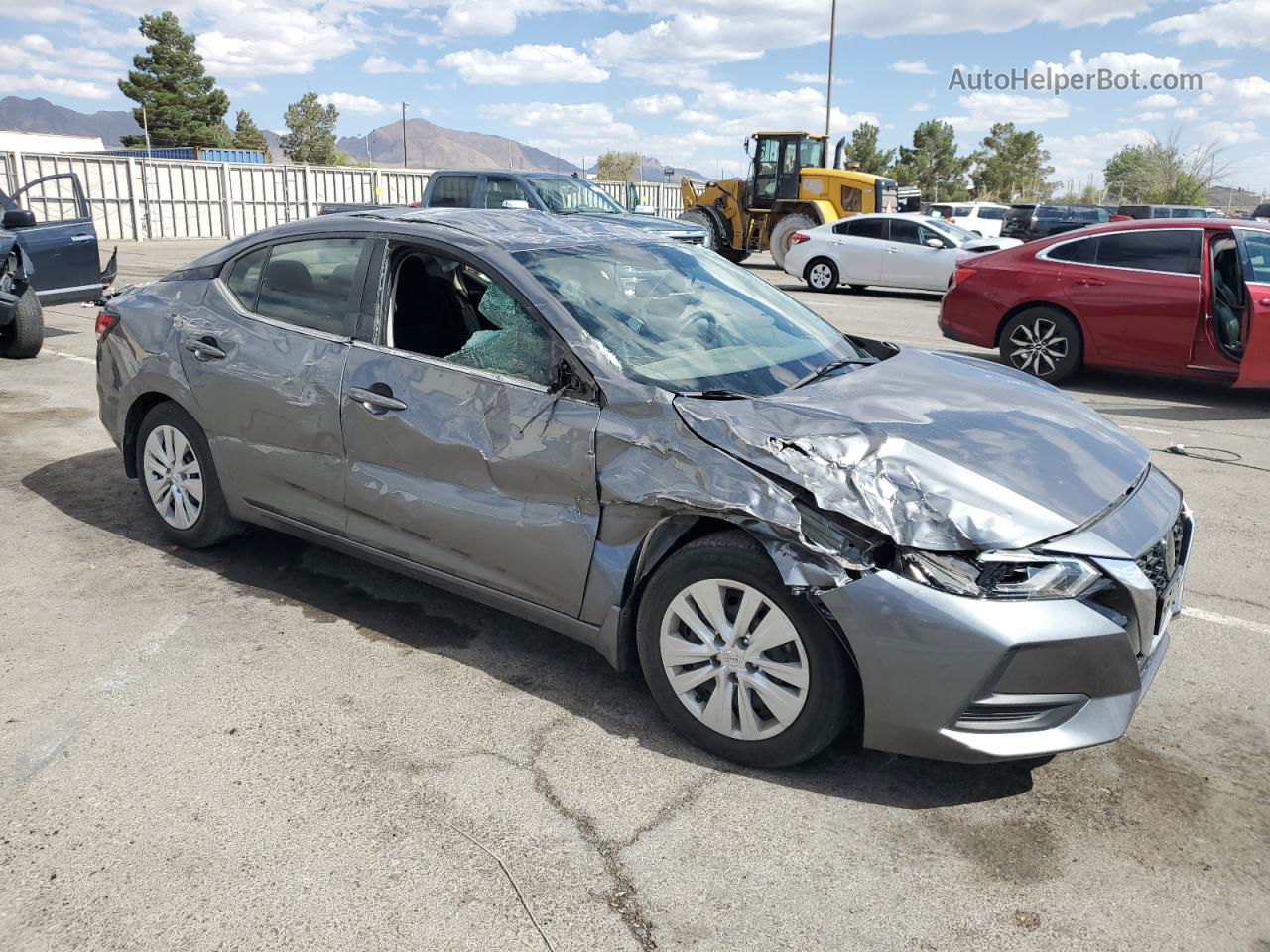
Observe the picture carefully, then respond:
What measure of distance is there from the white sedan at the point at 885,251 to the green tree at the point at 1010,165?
2258 inches

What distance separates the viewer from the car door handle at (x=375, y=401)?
390 cm

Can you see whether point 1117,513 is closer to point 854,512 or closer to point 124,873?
point 854,512

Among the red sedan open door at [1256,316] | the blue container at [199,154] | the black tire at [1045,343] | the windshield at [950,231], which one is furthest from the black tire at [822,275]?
the blue container at [199,154]

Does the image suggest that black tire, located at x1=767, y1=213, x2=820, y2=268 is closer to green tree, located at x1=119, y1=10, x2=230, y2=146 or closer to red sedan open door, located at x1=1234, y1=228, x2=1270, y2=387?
red sedan open door, located at x1=1234, y1=228, x2=1270, y2=387

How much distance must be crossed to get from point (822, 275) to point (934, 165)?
63.0 meters

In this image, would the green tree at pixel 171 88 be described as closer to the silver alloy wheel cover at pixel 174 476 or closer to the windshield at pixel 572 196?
the windshield at pixel 572 196

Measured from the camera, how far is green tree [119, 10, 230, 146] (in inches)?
2621

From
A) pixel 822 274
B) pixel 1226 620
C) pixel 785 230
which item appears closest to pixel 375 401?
pixel 1226 620

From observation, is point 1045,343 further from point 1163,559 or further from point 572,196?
point 572,196

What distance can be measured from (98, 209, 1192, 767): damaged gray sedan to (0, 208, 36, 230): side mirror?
254 inches

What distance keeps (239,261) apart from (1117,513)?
3.79 metres

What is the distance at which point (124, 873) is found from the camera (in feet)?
8.86

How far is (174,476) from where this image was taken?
4867 millimetres

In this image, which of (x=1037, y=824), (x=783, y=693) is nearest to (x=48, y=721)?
(x=783, y=693)
